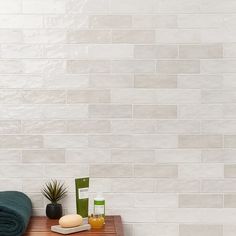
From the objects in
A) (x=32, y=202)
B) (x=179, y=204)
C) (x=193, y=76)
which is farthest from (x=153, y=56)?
(x=32, y=202)

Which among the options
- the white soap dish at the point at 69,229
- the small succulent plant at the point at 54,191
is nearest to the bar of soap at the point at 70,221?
the white soap dish at the point at 69,229

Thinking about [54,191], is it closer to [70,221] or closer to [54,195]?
[54,195]

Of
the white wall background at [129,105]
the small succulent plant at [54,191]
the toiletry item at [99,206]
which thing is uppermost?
the white wall background at [129,105]

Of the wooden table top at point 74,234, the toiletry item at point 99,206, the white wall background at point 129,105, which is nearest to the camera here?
the wooden table top at point 74,234

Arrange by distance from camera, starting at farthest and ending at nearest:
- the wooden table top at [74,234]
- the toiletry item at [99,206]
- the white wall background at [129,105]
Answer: the white wall background at [129,105], the toiletry item at [99,206], the wooden table top at [74,234]

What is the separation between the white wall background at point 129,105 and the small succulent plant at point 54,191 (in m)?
0.03

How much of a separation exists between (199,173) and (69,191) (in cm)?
58

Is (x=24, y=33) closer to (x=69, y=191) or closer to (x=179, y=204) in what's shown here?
(x=69, y=191)

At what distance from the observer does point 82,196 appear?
7.25 ft

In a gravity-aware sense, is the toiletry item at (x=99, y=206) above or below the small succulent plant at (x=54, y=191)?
below

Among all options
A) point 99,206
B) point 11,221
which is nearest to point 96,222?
point 99,206

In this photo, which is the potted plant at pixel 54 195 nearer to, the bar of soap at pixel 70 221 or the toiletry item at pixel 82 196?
the toiletry item at pixel 82 196

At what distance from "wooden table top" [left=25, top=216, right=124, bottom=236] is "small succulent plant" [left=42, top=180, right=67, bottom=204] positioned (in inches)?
3.7

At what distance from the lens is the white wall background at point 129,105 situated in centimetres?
230
